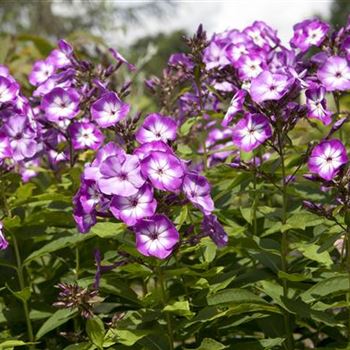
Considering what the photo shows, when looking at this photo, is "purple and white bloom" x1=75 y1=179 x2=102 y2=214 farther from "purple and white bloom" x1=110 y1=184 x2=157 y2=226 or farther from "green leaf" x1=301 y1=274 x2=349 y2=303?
"green leaf" x1=301 y1=274 x2=349 y2=303

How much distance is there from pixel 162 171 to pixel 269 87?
0.59 meters

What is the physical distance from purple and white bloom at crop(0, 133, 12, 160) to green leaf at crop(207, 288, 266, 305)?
3.26ft

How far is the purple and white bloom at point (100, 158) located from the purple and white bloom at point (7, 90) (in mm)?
720

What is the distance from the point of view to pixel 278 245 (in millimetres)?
3250

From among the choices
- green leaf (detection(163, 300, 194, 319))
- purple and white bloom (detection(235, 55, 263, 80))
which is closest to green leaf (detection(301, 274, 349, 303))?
green leaf (detection(163, 300, 194, 319))

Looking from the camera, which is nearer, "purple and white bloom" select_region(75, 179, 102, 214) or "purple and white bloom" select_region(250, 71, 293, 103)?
"purple and white bloom" select_region(75, 179, 102, 214)

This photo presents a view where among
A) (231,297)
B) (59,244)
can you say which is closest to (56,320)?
(59,244)

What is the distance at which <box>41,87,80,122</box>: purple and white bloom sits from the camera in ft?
11.1

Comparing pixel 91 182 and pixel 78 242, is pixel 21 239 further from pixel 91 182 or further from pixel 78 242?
pixel 91 182

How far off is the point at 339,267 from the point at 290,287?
22 centimetres

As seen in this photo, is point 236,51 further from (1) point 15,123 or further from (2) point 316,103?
(1) point 15,123

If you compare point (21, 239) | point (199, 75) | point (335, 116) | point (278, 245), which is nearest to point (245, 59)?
point (199, 75)

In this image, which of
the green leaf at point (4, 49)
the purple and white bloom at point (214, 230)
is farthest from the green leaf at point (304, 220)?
the green leaf at point (4, 49)

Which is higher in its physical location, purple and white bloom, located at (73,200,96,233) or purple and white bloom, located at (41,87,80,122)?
purple and white bloom, located at (41,87,80,122)
